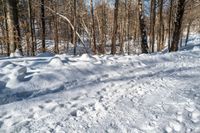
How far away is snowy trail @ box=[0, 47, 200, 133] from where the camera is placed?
2.88 meters

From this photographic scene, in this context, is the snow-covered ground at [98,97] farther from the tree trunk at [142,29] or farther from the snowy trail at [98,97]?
the tree trunk at [142,29]

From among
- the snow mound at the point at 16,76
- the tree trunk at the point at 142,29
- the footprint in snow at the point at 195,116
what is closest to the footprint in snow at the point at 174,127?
the footprint in snow at the point at 195,116

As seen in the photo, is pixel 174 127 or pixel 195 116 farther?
pixel 195 116

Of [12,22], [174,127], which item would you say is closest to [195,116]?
[174,127]

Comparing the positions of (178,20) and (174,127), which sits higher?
(178,20)

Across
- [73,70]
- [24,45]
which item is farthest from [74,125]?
[24,45]

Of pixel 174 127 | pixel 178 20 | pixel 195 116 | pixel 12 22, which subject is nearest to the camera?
pixel 174 127

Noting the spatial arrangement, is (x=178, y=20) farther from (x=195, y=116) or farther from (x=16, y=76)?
(x=16, y=76)

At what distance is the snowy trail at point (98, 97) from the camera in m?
2.88

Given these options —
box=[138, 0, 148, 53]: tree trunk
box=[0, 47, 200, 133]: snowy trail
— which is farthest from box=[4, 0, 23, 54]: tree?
box=[138, 0, 148, 53]: tree trunk

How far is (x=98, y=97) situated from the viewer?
375 cm

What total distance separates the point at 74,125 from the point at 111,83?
5.67ft

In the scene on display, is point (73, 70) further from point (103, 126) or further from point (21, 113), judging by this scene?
point (103, 126)

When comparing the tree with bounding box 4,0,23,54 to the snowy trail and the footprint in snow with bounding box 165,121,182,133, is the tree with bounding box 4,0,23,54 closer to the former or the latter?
the snowy trail
